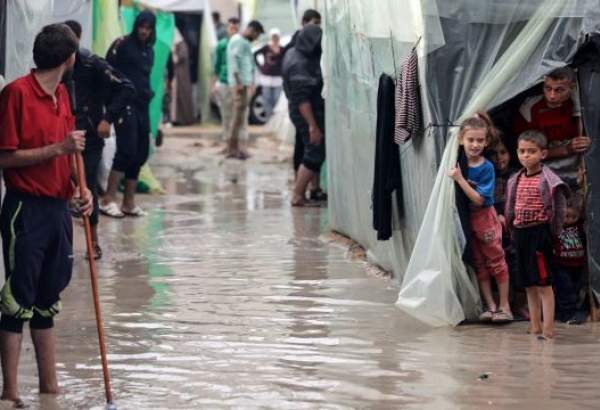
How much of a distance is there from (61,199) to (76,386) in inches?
41.1

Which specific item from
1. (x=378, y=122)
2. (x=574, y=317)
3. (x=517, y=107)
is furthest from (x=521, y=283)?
(x=378, y=122)

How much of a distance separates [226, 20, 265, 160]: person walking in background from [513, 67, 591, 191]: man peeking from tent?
12.6 meters

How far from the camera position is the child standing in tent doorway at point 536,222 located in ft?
27.9

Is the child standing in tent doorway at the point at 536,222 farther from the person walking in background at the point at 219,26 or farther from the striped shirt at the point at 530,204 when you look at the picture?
the person walking in background at the point at 219,26

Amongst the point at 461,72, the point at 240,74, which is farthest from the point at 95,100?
the point at 240,74

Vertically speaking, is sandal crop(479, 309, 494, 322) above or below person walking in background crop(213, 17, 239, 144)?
below

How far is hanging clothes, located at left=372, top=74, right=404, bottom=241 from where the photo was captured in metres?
Result: 10.0

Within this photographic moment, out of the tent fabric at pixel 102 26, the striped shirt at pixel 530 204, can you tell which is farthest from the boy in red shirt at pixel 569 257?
the tent fabric at pixel 102 26

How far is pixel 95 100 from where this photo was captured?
12.1 metres

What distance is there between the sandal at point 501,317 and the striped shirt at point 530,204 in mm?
604

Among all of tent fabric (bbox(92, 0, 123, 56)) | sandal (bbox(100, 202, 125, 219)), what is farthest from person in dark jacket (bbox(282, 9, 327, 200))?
sandal (bbox(100, 202, 125, 219))

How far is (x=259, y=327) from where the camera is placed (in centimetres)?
895

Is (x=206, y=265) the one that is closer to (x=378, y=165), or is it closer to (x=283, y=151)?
(x=378, y=165)

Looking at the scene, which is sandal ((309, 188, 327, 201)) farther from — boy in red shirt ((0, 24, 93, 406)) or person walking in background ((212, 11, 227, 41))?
person walking in background ((212, 11, 227, 41))
